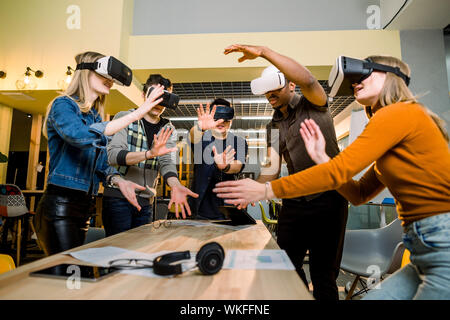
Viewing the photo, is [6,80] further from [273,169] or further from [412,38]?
[412,38]

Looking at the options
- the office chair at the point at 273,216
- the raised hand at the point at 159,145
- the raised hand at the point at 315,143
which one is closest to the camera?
the raised hand at the point at 315,143

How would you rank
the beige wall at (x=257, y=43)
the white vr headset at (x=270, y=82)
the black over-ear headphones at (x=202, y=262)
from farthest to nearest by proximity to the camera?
the beige wall at (x=257, y=43) < the white vr headset at (x=270, y=82) < the black over-ear headphones at (x=202, y=262)

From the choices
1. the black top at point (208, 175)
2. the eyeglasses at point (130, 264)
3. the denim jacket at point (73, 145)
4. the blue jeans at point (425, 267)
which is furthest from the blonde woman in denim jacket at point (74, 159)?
the blue jeans at point (425, 267)

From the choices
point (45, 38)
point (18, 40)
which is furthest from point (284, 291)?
point (18, 40)

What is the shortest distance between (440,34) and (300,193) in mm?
4530

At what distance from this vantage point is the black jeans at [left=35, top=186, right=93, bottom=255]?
1190mm

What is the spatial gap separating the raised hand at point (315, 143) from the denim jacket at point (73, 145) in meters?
0.89

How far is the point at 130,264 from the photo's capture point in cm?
76

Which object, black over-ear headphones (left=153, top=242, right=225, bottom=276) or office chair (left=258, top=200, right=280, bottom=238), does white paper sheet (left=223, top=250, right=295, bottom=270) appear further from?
office chair (left=258, top=200, right=280, bottom=238)

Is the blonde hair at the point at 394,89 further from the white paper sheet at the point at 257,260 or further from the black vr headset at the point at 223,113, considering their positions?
the black vr headset at the point at 223,113

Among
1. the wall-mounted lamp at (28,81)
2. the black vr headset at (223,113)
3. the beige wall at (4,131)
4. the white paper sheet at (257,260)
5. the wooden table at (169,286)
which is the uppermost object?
the wall-mounted lamp at (28,81)

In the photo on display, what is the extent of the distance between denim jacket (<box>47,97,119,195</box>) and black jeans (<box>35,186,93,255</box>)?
2.0 inches

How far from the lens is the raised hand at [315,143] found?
1126 millimetres

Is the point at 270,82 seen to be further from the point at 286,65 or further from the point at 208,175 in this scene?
the point at 208,175
